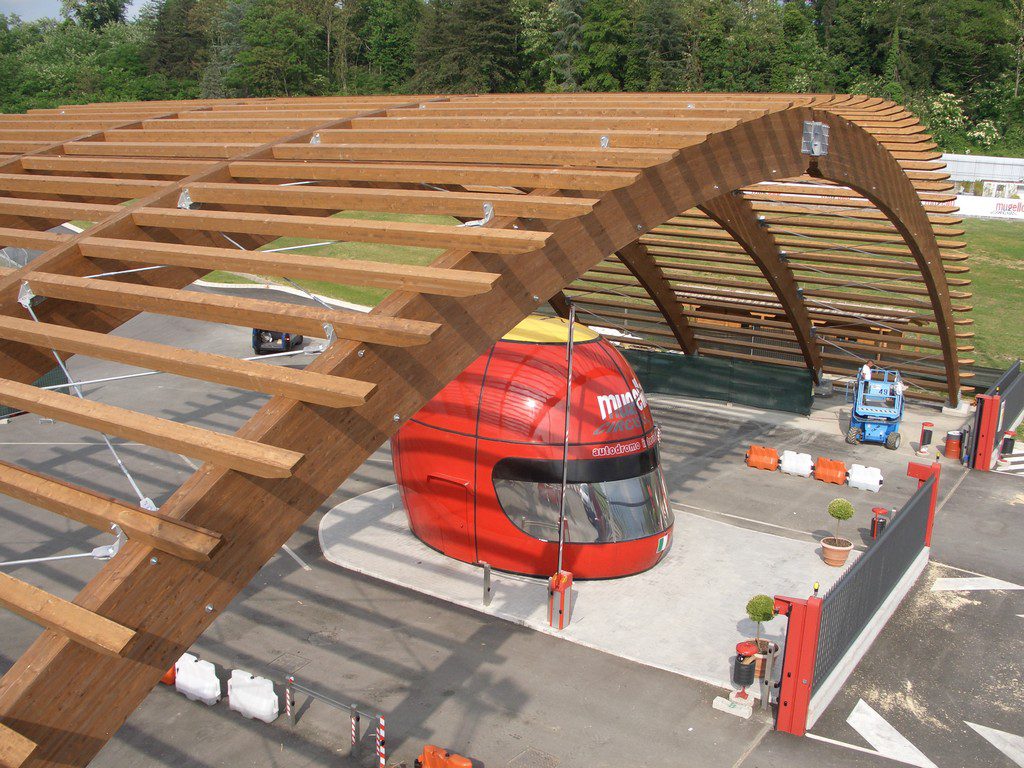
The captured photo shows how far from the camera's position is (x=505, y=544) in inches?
596

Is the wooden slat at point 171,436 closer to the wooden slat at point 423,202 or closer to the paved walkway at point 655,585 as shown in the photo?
the wooden slat at point 423,202

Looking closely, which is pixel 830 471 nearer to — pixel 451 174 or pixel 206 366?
pixel 451 174

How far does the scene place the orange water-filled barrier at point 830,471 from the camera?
20172 mm

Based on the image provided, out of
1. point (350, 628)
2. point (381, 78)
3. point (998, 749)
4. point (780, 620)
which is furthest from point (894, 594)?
point (381, 78)

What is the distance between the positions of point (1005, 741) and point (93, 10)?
156m

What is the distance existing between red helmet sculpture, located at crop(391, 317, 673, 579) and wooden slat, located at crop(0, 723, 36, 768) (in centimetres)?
1032

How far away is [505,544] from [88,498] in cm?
980

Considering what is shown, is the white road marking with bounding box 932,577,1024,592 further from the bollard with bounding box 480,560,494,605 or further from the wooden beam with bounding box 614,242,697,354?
the wooden beam with bounding box 614,242,697,354

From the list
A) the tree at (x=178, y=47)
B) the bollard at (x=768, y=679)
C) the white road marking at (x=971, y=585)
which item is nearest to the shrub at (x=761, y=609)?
the bollard at (x=768, y=679)

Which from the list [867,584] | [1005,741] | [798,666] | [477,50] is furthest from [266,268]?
[477,50]

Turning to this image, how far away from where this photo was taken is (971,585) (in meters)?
15.4

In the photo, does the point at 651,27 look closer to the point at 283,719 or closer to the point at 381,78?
the point at 381,78

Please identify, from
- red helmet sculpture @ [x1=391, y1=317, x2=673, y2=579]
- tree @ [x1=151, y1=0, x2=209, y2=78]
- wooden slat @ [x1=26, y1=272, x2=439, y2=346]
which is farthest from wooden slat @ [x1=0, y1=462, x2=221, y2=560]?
tree @ [x1=151, y1=0, x2=209, y2=78]

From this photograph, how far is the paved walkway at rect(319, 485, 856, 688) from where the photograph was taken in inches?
522
